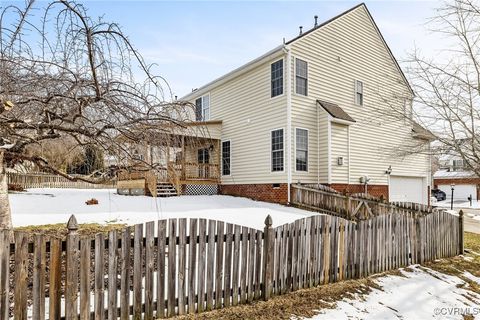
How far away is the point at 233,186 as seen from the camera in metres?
17.3

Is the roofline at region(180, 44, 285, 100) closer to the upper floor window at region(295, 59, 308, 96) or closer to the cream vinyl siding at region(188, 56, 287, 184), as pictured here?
the cream vinyl siding at region(188, 56, 287, 184)

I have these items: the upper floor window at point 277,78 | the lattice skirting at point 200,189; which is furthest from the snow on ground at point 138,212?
the upper floor window at point 277,78

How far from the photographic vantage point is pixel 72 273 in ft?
11.7

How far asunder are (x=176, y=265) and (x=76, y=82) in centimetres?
256

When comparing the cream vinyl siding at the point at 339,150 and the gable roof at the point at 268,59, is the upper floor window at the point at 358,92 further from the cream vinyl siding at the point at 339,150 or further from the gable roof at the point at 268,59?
the cream vinyl siding at the point at 339,150

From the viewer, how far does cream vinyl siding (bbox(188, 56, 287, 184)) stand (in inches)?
591

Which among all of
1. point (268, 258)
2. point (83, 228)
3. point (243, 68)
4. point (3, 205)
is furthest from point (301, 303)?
point (243, 68)

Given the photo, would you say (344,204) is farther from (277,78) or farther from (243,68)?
(243,68)

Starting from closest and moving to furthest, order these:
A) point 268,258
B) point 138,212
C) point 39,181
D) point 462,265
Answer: point 268,258
point 462,265
point 138,212
point 39,181

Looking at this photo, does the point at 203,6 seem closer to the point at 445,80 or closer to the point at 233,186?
the point at 445,80

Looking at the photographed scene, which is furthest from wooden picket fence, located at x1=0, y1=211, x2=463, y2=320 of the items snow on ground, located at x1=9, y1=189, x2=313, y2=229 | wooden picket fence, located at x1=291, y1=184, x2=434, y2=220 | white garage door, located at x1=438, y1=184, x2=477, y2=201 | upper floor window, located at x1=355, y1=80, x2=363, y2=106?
white garage door, located at x1=438, y1=184, x2=477, y2=201

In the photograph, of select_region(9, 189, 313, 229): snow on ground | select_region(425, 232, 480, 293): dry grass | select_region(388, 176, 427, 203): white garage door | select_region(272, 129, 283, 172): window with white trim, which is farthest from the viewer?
select_region(388, 176, 427, 203): white garage door

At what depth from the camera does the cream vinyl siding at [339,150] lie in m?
15.0

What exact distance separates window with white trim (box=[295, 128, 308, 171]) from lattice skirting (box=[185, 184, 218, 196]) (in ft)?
18.7
